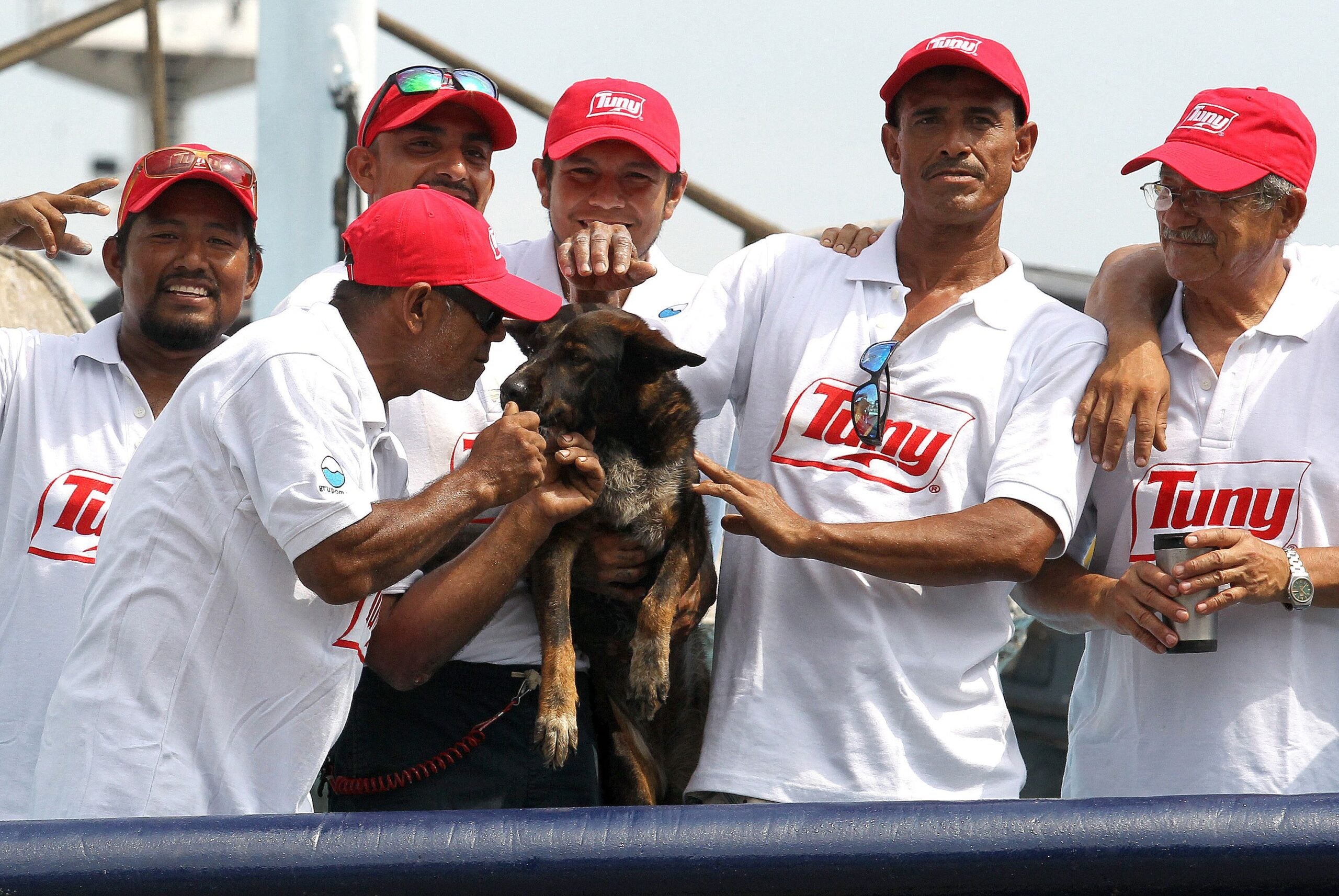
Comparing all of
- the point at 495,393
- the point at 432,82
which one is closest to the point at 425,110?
the point at 432,82

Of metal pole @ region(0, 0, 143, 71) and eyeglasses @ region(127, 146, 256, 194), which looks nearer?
eyeglasses @ region(127, 146, 256, 194)

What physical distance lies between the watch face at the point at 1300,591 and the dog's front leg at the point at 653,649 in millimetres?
1562

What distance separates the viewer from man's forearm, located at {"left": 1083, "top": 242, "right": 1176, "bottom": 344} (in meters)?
3.55

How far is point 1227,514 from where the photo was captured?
335 centimetres

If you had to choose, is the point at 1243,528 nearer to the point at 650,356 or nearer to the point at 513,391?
the point at 650,356

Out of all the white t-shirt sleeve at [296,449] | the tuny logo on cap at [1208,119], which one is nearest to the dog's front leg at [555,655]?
the white t-shirt sleeve at [296,449]

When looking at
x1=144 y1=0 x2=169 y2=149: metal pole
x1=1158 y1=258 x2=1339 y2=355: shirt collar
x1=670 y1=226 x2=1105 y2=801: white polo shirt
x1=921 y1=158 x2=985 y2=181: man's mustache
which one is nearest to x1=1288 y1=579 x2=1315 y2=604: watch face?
x1=670 y1=226 x2=1105 y2=801: white polo shirt

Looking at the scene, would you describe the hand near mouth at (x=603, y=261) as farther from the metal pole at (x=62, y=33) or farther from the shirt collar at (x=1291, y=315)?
the metal pole at (x=62, y=33)

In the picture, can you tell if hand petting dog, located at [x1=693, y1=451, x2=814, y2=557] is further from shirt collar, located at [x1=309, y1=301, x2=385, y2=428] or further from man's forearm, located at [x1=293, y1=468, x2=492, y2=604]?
shirt collar, located at [x1=309, y1=301, x2=385, y2=428]

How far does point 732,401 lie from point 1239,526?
4.67 ft

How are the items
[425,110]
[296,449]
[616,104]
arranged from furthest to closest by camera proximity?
1. [425,110]
2. [616,104]
3. [296,449]

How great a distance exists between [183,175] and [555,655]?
1780 mm

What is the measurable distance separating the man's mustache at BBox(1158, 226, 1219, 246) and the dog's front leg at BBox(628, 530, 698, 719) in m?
1.64

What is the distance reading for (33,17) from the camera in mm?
39781
